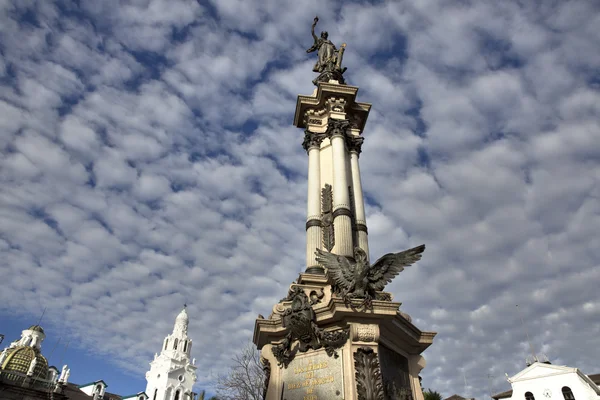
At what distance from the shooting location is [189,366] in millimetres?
81750

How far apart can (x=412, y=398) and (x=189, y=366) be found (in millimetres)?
82465

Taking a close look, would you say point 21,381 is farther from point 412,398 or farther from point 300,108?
point 412,398

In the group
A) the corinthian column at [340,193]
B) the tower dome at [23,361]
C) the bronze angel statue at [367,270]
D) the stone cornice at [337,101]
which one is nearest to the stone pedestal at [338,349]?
the bronze angel statue at [367,270]

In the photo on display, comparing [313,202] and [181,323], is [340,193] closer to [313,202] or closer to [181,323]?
[313,202]

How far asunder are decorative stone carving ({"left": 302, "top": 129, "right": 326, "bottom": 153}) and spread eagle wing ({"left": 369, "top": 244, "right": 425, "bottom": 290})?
6295mm

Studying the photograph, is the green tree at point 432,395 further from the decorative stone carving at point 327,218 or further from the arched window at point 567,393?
the decorative stone carving at point 327,218

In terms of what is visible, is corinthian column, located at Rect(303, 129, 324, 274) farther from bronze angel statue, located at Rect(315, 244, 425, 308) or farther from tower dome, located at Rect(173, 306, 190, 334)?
tower dome, located at Rect(173, 306, 190, 334)

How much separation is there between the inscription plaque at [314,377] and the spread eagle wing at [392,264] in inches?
78.3

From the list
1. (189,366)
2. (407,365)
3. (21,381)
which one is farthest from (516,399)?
(189,366)

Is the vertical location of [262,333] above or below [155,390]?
below

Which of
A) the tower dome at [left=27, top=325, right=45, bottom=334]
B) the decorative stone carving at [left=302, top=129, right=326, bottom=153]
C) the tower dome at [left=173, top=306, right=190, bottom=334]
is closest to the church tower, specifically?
the tower dome at [left=173, top=306, right=190, bottom=334]

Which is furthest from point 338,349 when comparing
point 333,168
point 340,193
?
point 333,168

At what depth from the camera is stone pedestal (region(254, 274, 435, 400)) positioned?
8.29 meters

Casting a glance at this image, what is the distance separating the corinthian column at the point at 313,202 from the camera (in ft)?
39.0
